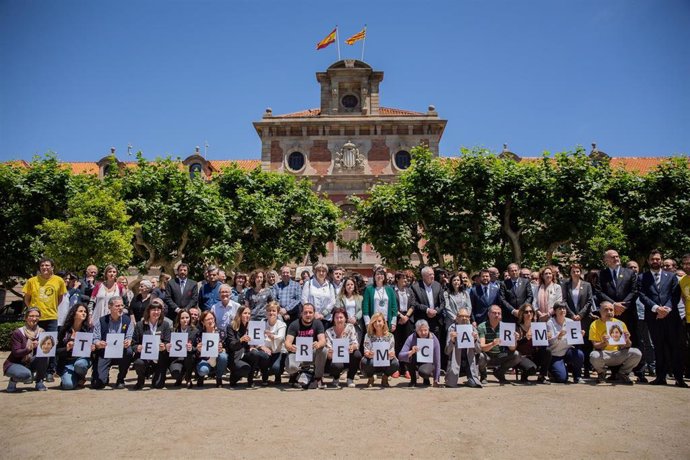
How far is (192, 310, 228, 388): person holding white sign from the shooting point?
29.7 feet

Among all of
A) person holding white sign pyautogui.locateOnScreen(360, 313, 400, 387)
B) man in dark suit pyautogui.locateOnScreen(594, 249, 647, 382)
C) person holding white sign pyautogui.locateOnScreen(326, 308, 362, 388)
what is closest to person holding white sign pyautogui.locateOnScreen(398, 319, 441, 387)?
person holding white sign pyautogui.locateOnScreen(360, 313, 400, 387)

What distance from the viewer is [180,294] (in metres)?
10.3

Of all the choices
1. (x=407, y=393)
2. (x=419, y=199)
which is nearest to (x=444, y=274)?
(x=407, y=393)

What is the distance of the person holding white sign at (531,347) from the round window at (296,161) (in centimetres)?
2538

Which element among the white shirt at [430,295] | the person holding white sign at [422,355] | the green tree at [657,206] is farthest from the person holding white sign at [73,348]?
the green tree at [657,206]

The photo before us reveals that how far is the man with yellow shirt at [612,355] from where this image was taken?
9266mm

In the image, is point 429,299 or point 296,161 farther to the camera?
point 296,161

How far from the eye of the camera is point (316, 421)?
21.1 ft

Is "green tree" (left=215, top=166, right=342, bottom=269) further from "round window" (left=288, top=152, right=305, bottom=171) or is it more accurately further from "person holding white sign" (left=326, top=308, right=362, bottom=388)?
"person holding white sign" (left=326, top=308, right=362, bottom=388)

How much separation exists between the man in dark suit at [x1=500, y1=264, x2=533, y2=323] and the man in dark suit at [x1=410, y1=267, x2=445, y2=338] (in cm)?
126

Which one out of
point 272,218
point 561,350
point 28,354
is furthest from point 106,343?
point 272,218

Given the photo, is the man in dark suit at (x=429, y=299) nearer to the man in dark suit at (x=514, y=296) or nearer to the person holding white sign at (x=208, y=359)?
the man in dark suit at (x=514, y=296)

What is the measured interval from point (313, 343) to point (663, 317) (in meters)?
6.35

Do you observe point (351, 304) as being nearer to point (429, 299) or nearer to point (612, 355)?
point (429, 299)
